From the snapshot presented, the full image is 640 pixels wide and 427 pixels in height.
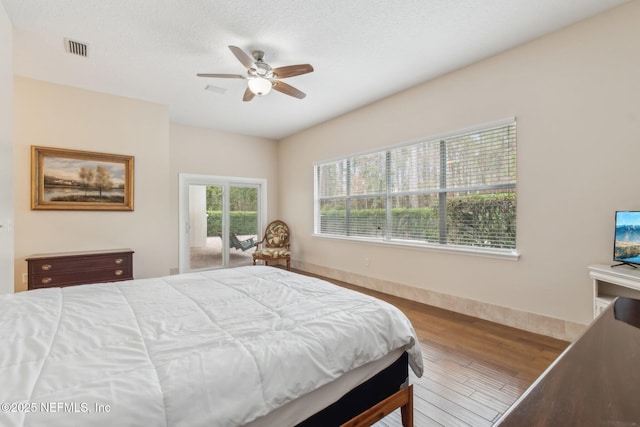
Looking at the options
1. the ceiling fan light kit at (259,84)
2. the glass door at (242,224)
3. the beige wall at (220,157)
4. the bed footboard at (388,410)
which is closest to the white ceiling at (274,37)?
the ceiling fan light kit at (259,84)

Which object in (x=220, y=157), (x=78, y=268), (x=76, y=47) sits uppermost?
(x=76, y=47)

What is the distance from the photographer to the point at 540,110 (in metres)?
2.73

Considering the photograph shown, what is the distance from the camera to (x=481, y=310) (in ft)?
10.2

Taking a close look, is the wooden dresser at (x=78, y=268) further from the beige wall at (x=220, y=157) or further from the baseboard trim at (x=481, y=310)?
the baseboard trim at (x=481, y=310)

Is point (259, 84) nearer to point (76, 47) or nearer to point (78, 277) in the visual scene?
point (76, 47)

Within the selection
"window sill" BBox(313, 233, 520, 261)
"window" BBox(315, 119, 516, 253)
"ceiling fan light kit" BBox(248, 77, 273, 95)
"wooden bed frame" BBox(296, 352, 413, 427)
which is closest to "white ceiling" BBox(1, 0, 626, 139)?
"ceiling fan light kit" BBox(248, 77, 273, 95)

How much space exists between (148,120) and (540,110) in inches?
191

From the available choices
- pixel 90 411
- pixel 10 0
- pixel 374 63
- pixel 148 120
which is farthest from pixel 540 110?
pixel 148 120

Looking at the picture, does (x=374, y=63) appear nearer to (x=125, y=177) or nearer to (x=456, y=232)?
(x=456, y=232)

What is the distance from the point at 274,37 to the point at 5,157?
2.52 m

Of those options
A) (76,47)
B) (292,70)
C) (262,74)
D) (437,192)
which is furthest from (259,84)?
(437,192)

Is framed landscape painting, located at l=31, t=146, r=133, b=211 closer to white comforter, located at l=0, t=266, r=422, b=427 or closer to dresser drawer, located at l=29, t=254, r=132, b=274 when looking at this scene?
dresser drawer, located at l=29, t=254, r=132, b=274

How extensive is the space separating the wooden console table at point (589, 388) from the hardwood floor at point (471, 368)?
113 centimetres

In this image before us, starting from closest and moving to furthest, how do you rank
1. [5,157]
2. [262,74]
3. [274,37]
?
[5,157] → [274,37] → [262,74]
